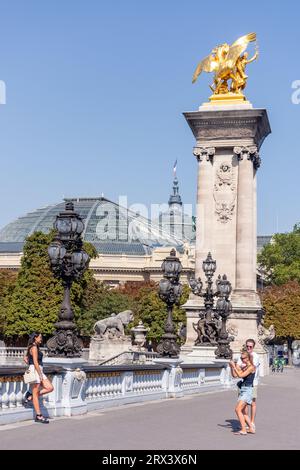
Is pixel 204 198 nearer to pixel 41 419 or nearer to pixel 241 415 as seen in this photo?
pixel 41 419

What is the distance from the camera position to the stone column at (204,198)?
5444 centimetres

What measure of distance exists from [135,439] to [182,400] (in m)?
11.7

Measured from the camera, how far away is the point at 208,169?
54.5 metres

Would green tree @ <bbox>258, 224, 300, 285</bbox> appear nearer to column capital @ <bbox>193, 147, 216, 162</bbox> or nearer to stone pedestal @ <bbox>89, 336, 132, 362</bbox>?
stone pedestal @ <bbox>89, 336, 132, 362</bbox>

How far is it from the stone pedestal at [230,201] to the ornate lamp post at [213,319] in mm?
10351

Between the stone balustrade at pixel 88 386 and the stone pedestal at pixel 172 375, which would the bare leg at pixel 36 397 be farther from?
the stone pedestal at pixel 172 375

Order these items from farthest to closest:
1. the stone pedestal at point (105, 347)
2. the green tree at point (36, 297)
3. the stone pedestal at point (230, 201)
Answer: the green tree at point (36, 297), the stone pedestal at point (105, 347), the stone pedestal at point (230, 201)

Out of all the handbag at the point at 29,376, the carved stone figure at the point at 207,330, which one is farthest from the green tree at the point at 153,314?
the handbag at the point at 29,376

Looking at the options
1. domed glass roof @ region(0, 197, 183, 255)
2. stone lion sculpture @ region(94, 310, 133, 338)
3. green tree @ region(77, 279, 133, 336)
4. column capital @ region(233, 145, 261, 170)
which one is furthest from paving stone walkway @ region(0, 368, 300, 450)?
domed glass roof @ region(0, 197, 183, 255)

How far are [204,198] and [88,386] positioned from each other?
3345 centimetres

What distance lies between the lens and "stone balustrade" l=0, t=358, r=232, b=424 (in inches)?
718

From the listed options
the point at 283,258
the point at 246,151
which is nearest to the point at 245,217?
the point at 246,151
